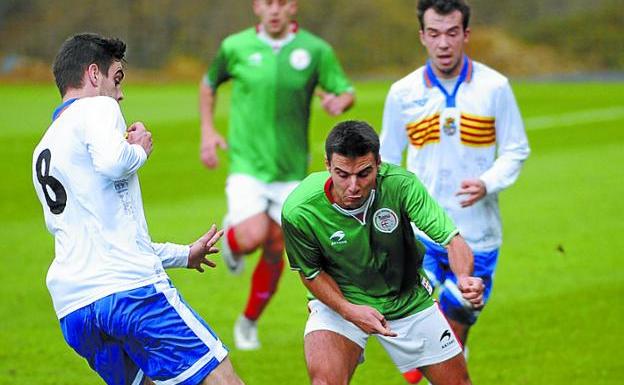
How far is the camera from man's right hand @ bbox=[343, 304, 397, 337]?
579 cm

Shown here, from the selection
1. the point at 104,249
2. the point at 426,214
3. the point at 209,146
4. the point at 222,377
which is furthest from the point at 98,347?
the point at 209,146

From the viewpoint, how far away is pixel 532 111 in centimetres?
2456

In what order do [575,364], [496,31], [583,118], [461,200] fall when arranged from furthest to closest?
1. [496,31]
2. [583,118]
3. [575,364]
4. [461,200]

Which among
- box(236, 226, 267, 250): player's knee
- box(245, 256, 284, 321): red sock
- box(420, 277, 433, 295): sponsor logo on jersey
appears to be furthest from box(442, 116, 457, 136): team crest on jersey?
box(245, 256, 284, 321): red sock

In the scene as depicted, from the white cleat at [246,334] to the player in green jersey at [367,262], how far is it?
2931 mm

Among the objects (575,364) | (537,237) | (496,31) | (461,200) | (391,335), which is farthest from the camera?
(496,31)

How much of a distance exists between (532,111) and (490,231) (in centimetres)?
1739

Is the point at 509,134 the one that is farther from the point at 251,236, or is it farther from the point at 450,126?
the point at 251,236

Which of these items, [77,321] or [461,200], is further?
[461,200]

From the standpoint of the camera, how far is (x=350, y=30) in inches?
1335

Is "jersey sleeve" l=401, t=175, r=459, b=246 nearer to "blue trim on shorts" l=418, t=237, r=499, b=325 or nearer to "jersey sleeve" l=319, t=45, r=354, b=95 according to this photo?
"blue trim on shorts" l=418, t=237, r=499, b=325

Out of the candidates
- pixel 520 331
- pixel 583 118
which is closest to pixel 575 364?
pixel 520 331

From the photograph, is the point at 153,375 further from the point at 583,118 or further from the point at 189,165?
the point at 583,118

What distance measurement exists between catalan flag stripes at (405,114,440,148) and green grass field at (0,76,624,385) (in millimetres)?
1628
